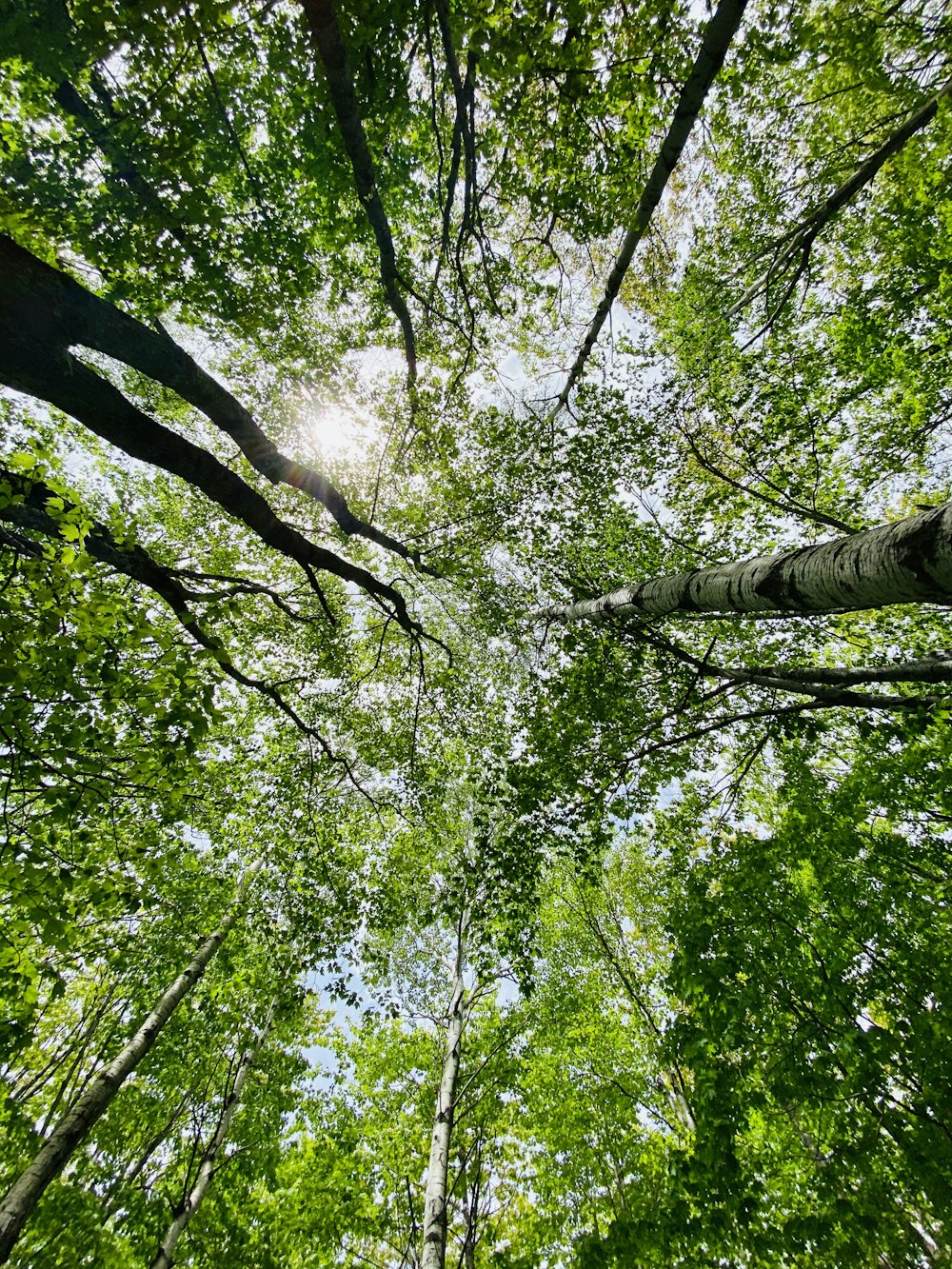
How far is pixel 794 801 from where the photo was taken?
7.02 metres

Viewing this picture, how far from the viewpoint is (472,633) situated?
11539 millimetres

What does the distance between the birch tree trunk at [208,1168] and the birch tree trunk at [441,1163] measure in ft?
13.1

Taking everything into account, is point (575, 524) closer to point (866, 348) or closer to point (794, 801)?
point (866, 348)

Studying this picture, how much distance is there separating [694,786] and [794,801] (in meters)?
1.44

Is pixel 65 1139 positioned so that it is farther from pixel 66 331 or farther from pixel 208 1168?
pixel 66 331

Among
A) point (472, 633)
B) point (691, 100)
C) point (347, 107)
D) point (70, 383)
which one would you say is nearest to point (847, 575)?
point (70, 383)

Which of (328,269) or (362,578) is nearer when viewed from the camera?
(362,578)

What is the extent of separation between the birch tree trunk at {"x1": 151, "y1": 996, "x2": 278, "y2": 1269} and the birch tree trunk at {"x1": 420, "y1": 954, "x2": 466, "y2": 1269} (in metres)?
3.99

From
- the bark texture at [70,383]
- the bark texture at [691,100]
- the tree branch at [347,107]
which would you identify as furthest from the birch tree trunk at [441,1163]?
the bark texture at [691,100]

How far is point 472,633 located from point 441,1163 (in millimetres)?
9167

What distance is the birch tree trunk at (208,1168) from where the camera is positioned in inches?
298

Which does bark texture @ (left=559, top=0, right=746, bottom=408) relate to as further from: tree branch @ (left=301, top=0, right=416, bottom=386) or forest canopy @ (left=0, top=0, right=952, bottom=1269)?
tree branch @ (left=301, top=0, right=416, bottom=386)

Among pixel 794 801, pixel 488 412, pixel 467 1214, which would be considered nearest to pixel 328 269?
pixel 488 412

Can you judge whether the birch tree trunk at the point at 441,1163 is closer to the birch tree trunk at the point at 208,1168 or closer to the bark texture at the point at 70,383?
the birch tree trunk at the point at 208,1168
